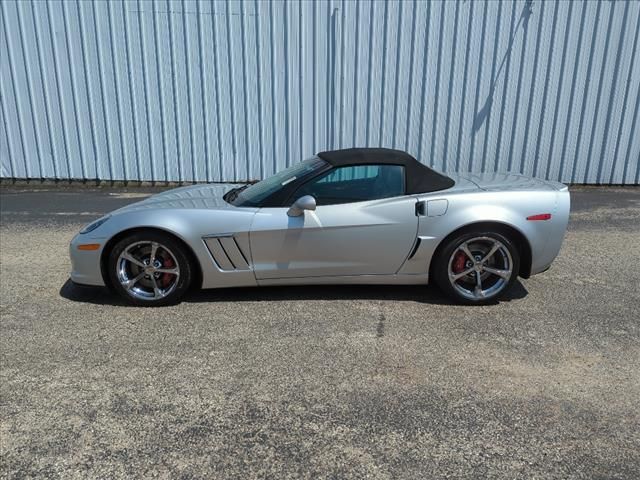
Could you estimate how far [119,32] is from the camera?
341 inches

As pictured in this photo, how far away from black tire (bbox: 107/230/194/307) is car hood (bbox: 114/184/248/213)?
0.30 m

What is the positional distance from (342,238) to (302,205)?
41 centimetres

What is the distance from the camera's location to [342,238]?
12.8 feet

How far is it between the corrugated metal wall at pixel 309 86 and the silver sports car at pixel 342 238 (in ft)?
17.2

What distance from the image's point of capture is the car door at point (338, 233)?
12.8ft

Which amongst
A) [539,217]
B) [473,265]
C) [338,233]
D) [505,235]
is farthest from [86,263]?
[539,217]

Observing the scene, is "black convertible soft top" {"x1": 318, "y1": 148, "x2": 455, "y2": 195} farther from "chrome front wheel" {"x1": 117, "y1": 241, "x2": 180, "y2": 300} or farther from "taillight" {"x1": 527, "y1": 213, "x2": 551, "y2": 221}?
"chrome front wheel" {"x1": 117, "y1": 241, "x2": 180, "y2": 300}

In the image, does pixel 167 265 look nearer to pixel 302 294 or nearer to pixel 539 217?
pixel 302 294

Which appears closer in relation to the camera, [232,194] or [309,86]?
[232,194]

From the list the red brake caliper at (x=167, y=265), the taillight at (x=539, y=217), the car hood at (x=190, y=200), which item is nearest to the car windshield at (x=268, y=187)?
the car hood at (x=190, y=200)

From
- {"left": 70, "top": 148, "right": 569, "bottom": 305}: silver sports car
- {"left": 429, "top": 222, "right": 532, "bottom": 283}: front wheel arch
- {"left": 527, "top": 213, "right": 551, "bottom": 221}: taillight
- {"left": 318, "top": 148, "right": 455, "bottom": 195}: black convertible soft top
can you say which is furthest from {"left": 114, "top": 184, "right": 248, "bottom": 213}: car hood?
{"left": 527, "top": 213, "right": 551, "bottom": 221}: taillight

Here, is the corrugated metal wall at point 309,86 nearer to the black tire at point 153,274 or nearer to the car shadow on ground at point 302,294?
the car shadow on ground at point 302,294

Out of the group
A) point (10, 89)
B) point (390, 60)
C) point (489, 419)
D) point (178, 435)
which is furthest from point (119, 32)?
point (489, 419)

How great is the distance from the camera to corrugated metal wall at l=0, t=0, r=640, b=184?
28.1ft
